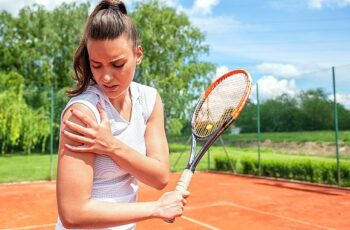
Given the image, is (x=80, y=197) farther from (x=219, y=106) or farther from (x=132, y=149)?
(x=219, y=106)

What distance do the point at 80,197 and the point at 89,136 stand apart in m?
0.16

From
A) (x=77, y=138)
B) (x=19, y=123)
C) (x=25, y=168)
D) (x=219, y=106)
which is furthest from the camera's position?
(x=19, y=123)

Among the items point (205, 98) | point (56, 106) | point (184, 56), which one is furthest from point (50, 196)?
point (184, 56)

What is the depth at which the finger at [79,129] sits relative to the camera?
40.9 inches

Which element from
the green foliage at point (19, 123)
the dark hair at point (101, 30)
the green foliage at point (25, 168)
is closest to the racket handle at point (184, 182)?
the dark hair at point (101, 30)

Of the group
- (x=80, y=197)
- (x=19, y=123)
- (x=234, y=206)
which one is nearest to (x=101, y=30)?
(x=80, y=197)

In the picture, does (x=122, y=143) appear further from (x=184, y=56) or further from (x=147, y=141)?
(x=184, y=56)

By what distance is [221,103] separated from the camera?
7.02 feet

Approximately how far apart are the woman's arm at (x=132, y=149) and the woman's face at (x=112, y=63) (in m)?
0.08

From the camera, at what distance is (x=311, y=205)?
7109 millimetres

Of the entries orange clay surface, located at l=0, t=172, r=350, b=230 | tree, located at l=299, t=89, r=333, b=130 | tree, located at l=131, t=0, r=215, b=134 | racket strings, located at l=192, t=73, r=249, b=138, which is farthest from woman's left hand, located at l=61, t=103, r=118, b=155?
tree, located at l=131, t=0, r=215, b=134

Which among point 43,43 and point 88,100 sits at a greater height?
point 43,43

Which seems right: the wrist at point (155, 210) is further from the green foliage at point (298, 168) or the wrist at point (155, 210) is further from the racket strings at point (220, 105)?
the green foliage at point (298, 168)

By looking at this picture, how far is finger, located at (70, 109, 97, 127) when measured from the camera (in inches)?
41.2
